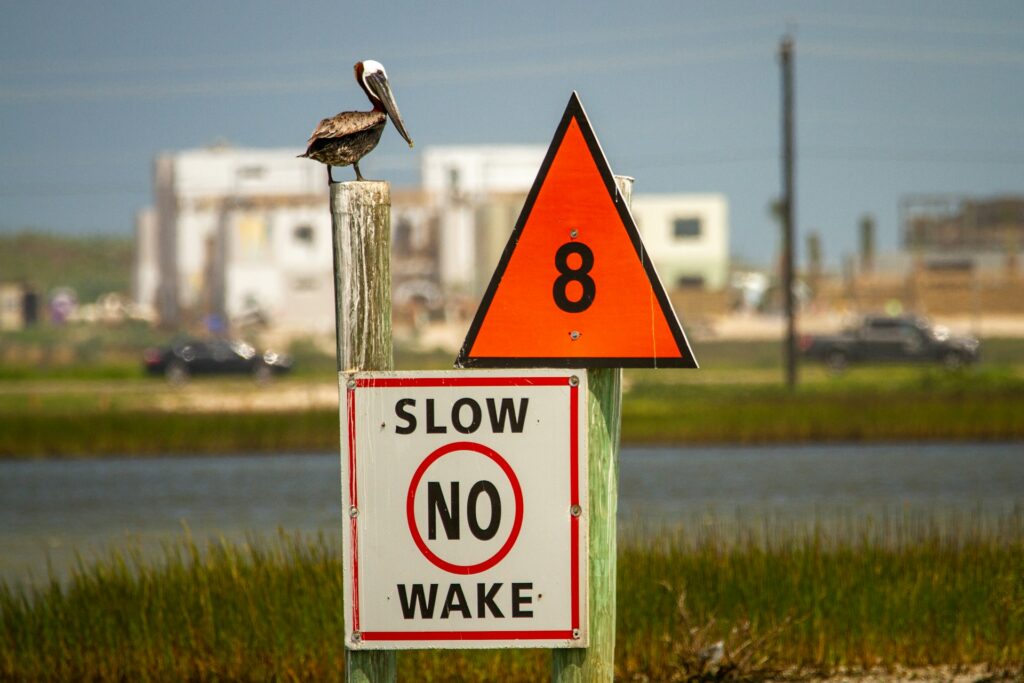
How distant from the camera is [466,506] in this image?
13.8 ft

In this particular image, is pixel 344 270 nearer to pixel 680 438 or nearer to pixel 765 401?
pixel 680 438

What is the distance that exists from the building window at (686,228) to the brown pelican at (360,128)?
84327 millimetres

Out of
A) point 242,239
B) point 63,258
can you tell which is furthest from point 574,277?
point 63,258

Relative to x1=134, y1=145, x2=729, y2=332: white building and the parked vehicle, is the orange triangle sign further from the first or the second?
x1=134, y1=145, x2=729, y2=332: white building

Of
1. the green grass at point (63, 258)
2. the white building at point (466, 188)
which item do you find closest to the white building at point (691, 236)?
the white building at point (466, 188)

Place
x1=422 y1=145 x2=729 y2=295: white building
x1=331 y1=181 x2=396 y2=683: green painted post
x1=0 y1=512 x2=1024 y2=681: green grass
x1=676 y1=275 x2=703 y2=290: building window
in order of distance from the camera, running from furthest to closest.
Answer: x1=676 y1=275 x2=703 y2=290: building window
x1=422 y1=145 x2=729 y2=295: white building
x1=0 y1=512 x2=1024 y2=681: green grass
x1=331 y1=181 x2=396 y2=683: green painted post

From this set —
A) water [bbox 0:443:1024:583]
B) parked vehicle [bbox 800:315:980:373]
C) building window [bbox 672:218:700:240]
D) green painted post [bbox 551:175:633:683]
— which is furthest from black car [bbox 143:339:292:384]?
green painted post [bbox 551:175:633:683]

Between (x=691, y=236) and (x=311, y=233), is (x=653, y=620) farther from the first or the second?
(x=691, y=236)

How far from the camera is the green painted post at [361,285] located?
4336mm

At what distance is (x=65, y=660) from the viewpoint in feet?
26.6

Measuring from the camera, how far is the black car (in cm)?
4988

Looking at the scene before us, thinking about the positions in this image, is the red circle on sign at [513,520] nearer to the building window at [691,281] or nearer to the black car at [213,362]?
the black car at [213,362]

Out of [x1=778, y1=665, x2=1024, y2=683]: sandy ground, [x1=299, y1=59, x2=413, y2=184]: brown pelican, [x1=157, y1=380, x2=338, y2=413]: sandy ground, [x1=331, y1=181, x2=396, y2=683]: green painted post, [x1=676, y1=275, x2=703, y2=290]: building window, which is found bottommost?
[x1=157, y1=380, x2=338, y2=413]: sandy ground

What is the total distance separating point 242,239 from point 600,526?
7741cm
